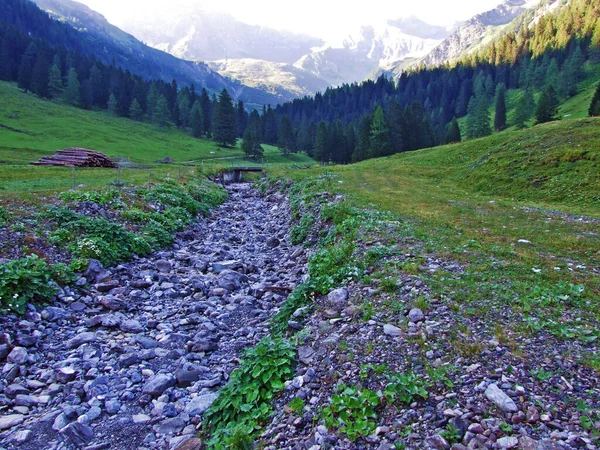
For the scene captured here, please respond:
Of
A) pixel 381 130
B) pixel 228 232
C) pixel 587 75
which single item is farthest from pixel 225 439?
pixel 587 75

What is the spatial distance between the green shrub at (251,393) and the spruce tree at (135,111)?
5700 inches

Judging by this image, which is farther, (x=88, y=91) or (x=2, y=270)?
(x=88, y=91)

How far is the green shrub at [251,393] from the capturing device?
598 centimetres

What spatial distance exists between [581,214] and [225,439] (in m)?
22.6

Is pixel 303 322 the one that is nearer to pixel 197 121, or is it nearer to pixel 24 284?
pixel 24 284

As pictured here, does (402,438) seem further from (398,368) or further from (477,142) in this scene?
(477,142)

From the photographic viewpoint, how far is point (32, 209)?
16.4m

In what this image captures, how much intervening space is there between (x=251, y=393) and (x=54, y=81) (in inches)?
6162

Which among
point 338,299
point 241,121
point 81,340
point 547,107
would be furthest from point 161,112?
point 338,299

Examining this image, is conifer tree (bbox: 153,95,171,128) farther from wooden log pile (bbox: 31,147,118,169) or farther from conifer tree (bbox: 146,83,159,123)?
wooden log pile (bbox: 31,147,118,169)

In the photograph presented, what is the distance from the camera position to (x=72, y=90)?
124250 millimetres

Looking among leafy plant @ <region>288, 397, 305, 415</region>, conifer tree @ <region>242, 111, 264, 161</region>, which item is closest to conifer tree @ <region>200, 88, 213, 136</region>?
conifer tree @ <region>242, 111, 264, 161</region>

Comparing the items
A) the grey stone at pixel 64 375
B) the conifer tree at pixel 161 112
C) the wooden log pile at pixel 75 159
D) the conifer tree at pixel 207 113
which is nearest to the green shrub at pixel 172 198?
the grey stone at pixel 64 375

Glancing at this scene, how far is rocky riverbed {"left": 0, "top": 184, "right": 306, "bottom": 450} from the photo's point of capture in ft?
21.6
